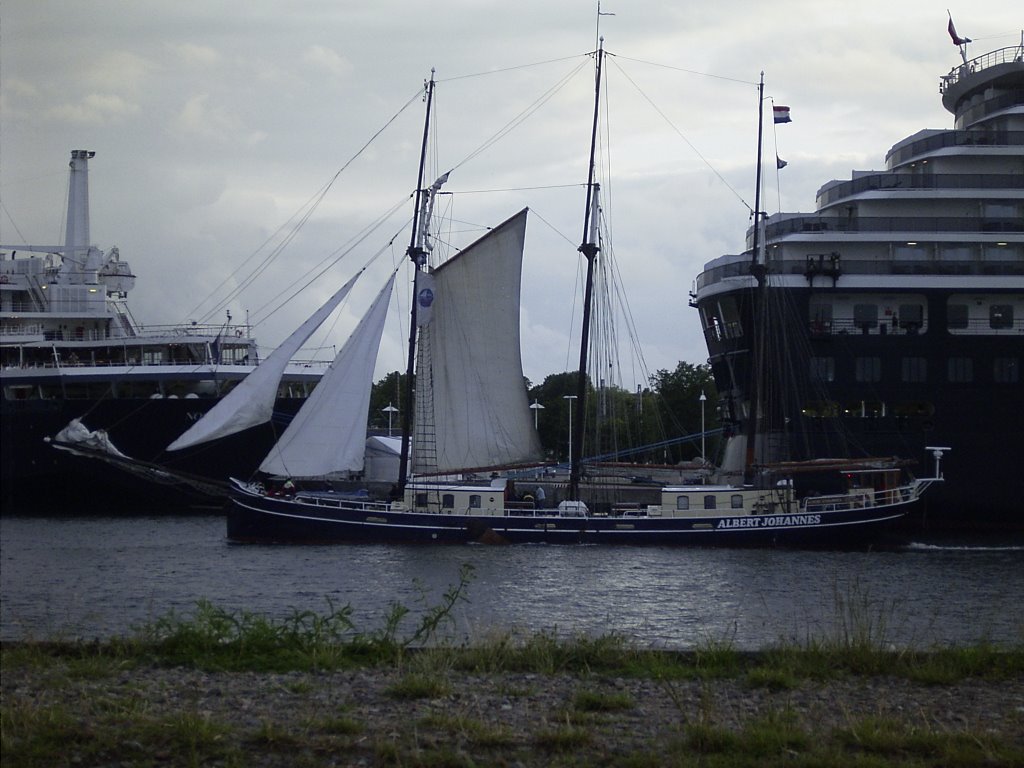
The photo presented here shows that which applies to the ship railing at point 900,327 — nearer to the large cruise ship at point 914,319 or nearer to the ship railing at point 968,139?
the large cruise ship at point 914,319

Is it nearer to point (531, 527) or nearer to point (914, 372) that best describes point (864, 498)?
A: point (914, 372)

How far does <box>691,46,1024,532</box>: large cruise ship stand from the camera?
4303 cm

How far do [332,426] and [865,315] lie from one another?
61.0ft

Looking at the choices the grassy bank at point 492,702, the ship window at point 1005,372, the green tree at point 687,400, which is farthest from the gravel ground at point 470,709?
the green tree at point 687,400

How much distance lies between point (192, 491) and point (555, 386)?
6122cm

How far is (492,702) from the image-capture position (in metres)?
12.5

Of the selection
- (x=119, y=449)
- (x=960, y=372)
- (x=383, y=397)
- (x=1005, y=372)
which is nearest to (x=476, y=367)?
(x=119, y=449)

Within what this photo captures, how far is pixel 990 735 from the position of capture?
36.9 ft

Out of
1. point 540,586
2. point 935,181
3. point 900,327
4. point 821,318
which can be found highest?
point 935,181

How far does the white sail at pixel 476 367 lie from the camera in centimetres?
4459

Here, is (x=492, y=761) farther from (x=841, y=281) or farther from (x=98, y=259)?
(x=98, y=259)

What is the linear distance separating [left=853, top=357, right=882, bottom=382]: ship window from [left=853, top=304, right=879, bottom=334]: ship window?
147 cm

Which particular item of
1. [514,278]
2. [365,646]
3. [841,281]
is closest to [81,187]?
[514,278]

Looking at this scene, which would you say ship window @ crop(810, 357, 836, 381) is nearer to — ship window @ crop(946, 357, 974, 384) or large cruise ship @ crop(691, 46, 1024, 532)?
large cruise ship @ crop(691, 46, 1024, 532)
